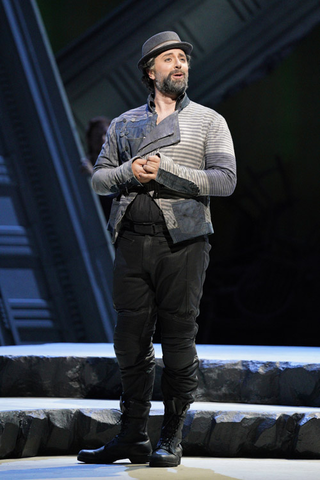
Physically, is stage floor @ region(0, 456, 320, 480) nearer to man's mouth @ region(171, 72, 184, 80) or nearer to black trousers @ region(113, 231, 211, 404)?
black trousers @ region(113, 231, 211, 404)

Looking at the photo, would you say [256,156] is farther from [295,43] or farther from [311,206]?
[295,43]

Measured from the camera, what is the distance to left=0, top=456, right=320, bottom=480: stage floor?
2043 millimetres

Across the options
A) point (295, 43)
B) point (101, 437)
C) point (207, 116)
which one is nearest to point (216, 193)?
point (207, 116)

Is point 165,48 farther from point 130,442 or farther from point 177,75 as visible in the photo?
point 130,442

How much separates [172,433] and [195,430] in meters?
0.29

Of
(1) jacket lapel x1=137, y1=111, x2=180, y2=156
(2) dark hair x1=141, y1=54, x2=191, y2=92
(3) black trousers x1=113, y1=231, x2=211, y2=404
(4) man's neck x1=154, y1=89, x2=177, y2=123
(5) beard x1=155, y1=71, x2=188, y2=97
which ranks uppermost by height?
(2) dark hair x1=141, y1=54, x2=191, y2=92

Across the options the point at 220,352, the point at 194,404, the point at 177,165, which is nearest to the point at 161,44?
the point at 177,165

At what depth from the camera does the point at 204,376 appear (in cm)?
285

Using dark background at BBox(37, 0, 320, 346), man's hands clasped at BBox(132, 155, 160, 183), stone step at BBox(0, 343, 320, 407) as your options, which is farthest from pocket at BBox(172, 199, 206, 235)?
dark background at BBox(37, 0, 320, 346)

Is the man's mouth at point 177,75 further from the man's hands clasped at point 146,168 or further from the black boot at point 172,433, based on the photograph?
the black boot at point 172,433

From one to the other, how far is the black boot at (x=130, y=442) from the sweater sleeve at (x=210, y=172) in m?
0.70

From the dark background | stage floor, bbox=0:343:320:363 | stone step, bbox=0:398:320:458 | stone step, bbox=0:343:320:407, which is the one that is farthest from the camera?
the dark background

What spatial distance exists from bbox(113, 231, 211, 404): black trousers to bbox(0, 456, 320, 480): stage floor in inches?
8.6

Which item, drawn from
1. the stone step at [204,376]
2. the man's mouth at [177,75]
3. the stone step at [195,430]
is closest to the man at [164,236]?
the man's mouth at [177,75]
